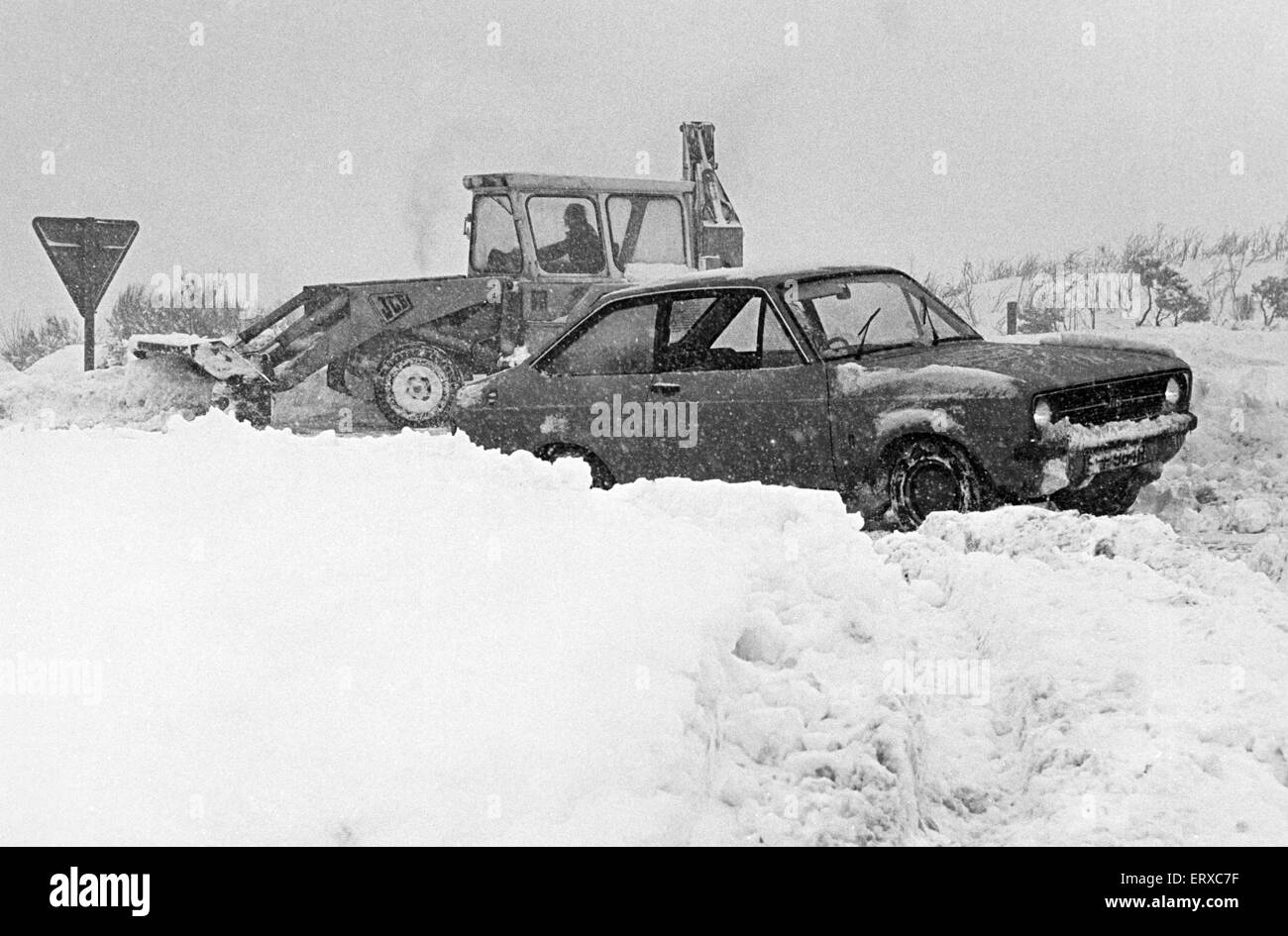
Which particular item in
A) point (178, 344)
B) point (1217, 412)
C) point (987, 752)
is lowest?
point (987, 752)

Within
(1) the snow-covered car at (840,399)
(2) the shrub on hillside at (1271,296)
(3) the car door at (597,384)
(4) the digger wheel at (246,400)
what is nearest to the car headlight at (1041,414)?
(1) the snow-covered car at (840,399)

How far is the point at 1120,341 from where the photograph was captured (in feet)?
29.9

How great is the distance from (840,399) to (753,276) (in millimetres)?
953

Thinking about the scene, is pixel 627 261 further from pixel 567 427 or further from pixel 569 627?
pixel 569 627

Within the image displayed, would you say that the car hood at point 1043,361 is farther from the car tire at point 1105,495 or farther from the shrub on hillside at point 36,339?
the shrub on hillside at point 36,339

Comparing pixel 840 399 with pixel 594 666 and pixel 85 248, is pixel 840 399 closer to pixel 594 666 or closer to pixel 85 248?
pixel 594 666

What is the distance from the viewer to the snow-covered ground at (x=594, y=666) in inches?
169

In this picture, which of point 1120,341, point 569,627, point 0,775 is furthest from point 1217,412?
point 0,775

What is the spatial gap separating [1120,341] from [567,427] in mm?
3194

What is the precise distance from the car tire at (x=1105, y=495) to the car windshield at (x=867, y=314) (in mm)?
1133

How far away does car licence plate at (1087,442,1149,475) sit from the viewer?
26.0 ft

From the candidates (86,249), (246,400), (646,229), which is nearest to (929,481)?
(646,229)

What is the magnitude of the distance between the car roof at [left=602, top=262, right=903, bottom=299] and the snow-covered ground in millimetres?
1587

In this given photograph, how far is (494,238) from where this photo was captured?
1542 cm
